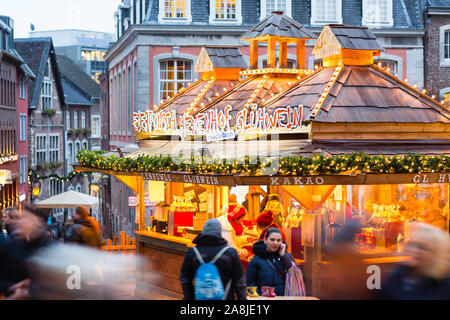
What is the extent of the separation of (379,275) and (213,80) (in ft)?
28.1

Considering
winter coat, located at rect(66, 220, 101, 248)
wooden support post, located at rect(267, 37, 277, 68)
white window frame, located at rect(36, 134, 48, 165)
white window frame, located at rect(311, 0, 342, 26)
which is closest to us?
winter coat, located at rect(66, 220, 101, 248)

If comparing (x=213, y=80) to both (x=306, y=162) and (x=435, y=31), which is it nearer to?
(x=306, y=162)

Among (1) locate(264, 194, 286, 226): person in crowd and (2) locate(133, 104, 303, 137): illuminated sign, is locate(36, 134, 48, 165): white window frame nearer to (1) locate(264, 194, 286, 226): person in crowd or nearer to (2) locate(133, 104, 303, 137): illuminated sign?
Result: (2) locate(133, 104, 303, 137): illuminated sign

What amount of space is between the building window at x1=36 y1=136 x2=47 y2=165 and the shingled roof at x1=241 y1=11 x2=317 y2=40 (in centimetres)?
3746

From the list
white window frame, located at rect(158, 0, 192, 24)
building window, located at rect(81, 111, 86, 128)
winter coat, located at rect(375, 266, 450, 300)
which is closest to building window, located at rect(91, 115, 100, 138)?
building window, located at rect(81, 111, 86, 128)

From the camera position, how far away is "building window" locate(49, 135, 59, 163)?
57.6 m

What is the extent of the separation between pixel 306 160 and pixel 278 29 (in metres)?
5.77

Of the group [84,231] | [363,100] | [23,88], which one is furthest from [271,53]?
[23,88]

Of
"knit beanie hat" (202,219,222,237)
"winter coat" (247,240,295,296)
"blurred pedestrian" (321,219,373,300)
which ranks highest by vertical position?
"knit beanie hat" (202,219,222,237)

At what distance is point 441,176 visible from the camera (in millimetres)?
14078

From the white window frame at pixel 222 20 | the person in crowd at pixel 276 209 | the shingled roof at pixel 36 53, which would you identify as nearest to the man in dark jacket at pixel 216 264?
the person in crowd at pixel 276 209

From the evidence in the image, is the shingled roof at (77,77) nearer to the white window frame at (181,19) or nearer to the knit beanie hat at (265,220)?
the white window frame at (181,19)

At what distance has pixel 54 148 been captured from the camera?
58.6 m
